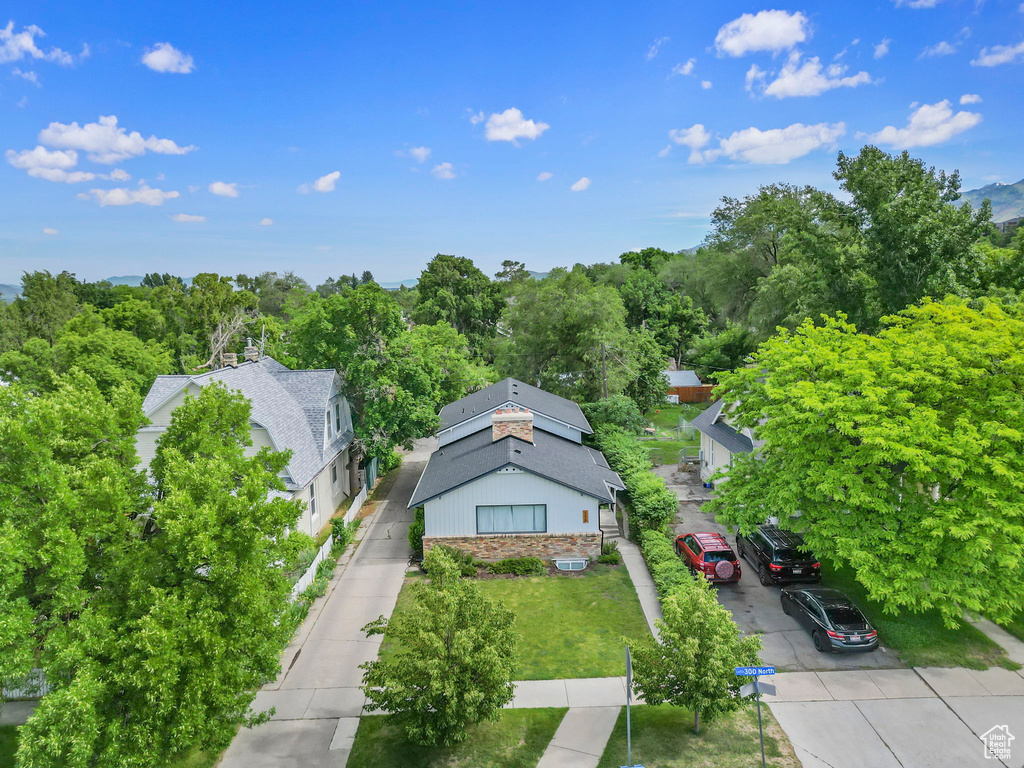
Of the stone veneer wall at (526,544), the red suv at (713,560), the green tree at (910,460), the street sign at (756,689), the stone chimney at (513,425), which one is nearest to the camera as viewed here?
the street sign at (756,689)

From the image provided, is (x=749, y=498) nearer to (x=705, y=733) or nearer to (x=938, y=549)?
(x=938, y=549)

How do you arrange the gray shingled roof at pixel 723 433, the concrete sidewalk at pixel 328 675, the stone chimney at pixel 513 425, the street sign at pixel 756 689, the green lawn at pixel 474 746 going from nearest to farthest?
1. the street sign at pixel 756 689
2. the green lawn at pixel 474 746
3. the concrete sidewalk at pixel 328 675
4. the stone chimney at pixel 513 425
5. the gray shingled roof at pixel 723 433

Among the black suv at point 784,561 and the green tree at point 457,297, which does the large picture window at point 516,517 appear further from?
the green tree at point 457,297

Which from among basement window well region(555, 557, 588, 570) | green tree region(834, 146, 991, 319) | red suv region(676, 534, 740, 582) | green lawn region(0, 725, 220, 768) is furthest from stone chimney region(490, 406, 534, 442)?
green tree region(834, 146, 991, 319)

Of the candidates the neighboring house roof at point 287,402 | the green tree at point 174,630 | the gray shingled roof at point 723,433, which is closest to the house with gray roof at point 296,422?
the neighboring house roof at point 287,402

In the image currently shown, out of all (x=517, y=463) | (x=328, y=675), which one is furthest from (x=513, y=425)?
(x=328, y=675)

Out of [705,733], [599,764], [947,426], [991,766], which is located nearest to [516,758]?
[599,764]

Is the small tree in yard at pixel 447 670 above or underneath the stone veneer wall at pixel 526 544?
above
